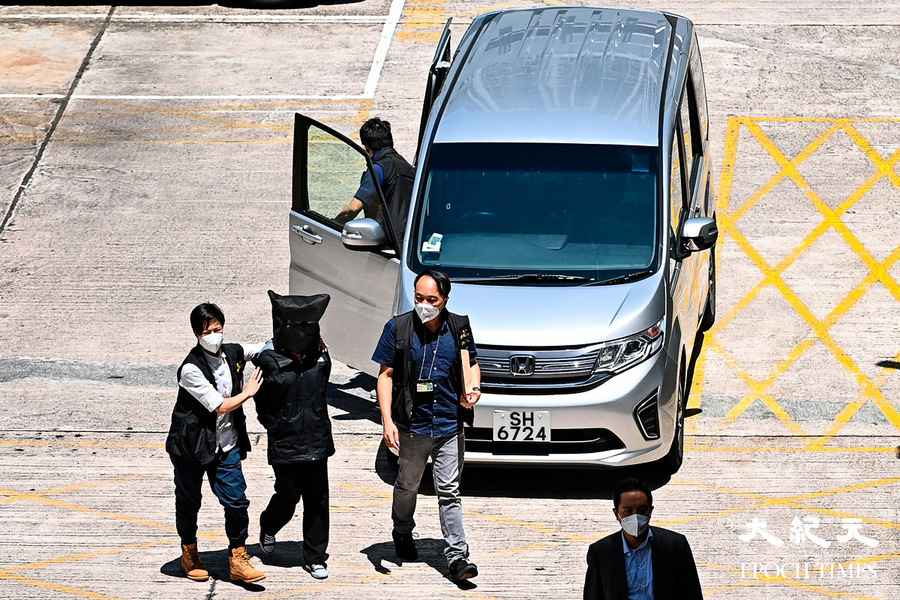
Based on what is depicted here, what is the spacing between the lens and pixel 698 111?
12.9m

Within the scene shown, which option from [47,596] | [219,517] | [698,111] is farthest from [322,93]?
[47,596]

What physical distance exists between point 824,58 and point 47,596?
483 inches

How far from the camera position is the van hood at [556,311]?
9.82m

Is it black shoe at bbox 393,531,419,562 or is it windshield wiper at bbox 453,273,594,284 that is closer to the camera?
black shoe at bbox 393,531,419,562

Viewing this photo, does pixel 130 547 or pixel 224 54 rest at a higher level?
pixel 224 54

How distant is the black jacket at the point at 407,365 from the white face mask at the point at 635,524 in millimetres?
2640

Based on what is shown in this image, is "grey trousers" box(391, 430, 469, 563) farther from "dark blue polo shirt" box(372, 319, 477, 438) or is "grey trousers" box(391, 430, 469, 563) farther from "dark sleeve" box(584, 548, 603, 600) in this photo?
"dark sleeve" box(584, 548, 603, 600)

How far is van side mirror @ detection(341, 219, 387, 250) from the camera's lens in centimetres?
1072

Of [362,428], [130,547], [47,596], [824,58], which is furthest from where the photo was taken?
[824,58]

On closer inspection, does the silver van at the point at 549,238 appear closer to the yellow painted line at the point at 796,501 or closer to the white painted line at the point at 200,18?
the yellow painted line at the point at 796,501

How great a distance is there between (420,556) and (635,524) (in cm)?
323

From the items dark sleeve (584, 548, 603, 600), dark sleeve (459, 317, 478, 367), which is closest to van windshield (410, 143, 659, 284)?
dark sleeve (459, 317, 478, 367)

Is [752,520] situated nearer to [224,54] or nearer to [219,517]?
[219,517]

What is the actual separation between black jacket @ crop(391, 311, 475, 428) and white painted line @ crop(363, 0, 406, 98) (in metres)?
8.70
